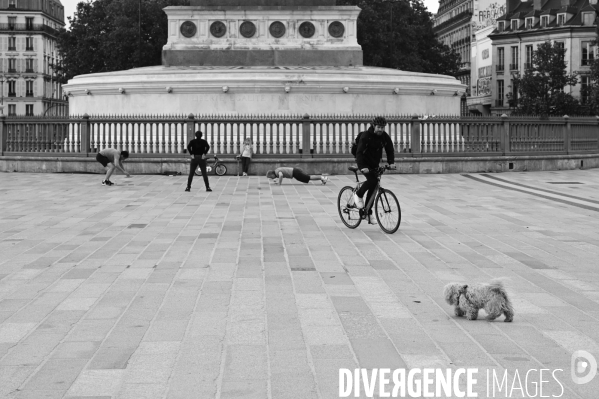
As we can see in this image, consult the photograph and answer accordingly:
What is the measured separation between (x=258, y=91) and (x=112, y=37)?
3313 cm

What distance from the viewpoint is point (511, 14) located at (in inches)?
3797

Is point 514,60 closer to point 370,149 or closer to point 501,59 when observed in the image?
point 501,59

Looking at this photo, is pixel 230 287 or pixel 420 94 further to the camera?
pixel 420 94

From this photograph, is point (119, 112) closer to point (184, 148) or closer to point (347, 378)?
point (184, 148)

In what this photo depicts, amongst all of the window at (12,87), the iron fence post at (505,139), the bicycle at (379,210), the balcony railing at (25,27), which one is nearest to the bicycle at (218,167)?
the iron fence post at (505,139)

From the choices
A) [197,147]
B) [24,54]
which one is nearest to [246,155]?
[197,147]

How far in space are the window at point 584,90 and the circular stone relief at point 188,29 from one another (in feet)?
134

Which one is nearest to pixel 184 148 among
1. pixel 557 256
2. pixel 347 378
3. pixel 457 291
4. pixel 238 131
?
pixel 238 131

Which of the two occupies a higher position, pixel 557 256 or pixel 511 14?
pixel 511 14

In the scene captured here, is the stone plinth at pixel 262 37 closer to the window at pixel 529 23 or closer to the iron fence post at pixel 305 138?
the iron fence post at pixel 305 138

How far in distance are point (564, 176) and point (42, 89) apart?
322ft

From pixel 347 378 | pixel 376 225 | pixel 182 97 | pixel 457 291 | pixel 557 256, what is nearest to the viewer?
pixel 347 378

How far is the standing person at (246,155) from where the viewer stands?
89.9ft

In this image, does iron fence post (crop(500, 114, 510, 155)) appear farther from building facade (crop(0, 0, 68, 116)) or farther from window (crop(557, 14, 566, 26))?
building facade (crop(0, 0, 68, 116))
